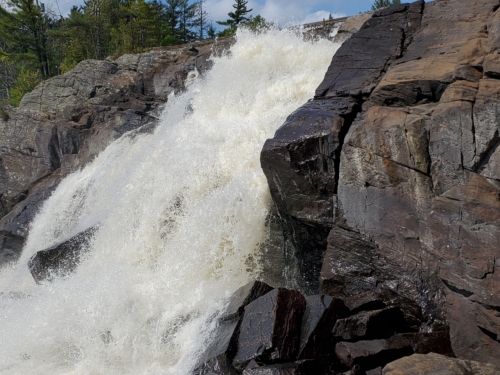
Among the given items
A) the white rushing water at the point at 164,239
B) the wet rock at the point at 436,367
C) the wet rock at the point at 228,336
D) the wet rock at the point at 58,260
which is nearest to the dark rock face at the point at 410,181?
the wet rock at the point at 436,367

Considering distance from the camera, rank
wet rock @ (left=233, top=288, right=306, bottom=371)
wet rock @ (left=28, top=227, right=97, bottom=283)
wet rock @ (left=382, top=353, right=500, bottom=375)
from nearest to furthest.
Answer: wet rock @ (left=382, top=353, right=500, bottom=375) → wet rock @ (left=233, top=288, right=306, bottom=371) → wet rock @ (left=28, top=227, right=97, bottom=283)

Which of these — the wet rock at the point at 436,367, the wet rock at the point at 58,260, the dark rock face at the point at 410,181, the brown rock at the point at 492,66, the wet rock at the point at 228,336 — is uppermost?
the brown rock at the point at 492,66

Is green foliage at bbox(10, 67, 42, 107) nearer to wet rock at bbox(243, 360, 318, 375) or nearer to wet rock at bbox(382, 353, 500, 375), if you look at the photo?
wet rock at bbox(243, 360, 318, 375)

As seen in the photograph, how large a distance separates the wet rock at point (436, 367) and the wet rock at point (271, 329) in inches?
60.6

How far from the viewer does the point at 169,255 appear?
1088 cm

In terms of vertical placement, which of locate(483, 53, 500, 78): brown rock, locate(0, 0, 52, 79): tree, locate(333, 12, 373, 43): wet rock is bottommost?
locate(483, 53, 500, 78): brown rock

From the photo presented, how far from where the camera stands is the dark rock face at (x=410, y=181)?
676 centimetres

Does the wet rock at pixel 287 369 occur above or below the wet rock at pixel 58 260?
above

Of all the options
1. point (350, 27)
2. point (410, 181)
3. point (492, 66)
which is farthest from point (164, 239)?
point (350, 27)

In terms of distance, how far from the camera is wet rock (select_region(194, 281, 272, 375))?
7.16m

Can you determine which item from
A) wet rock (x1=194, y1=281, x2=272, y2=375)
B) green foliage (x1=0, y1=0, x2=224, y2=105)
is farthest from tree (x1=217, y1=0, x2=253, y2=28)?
wet rock (x1=194, y1=281, x2=272, y2=375)

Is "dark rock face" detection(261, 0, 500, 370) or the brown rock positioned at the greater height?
the brown rock

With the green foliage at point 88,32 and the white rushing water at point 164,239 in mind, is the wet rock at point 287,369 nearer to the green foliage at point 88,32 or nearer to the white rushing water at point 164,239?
the white rushing water at point 164,239

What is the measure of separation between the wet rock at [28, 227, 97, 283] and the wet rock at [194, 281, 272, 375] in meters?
5.78
